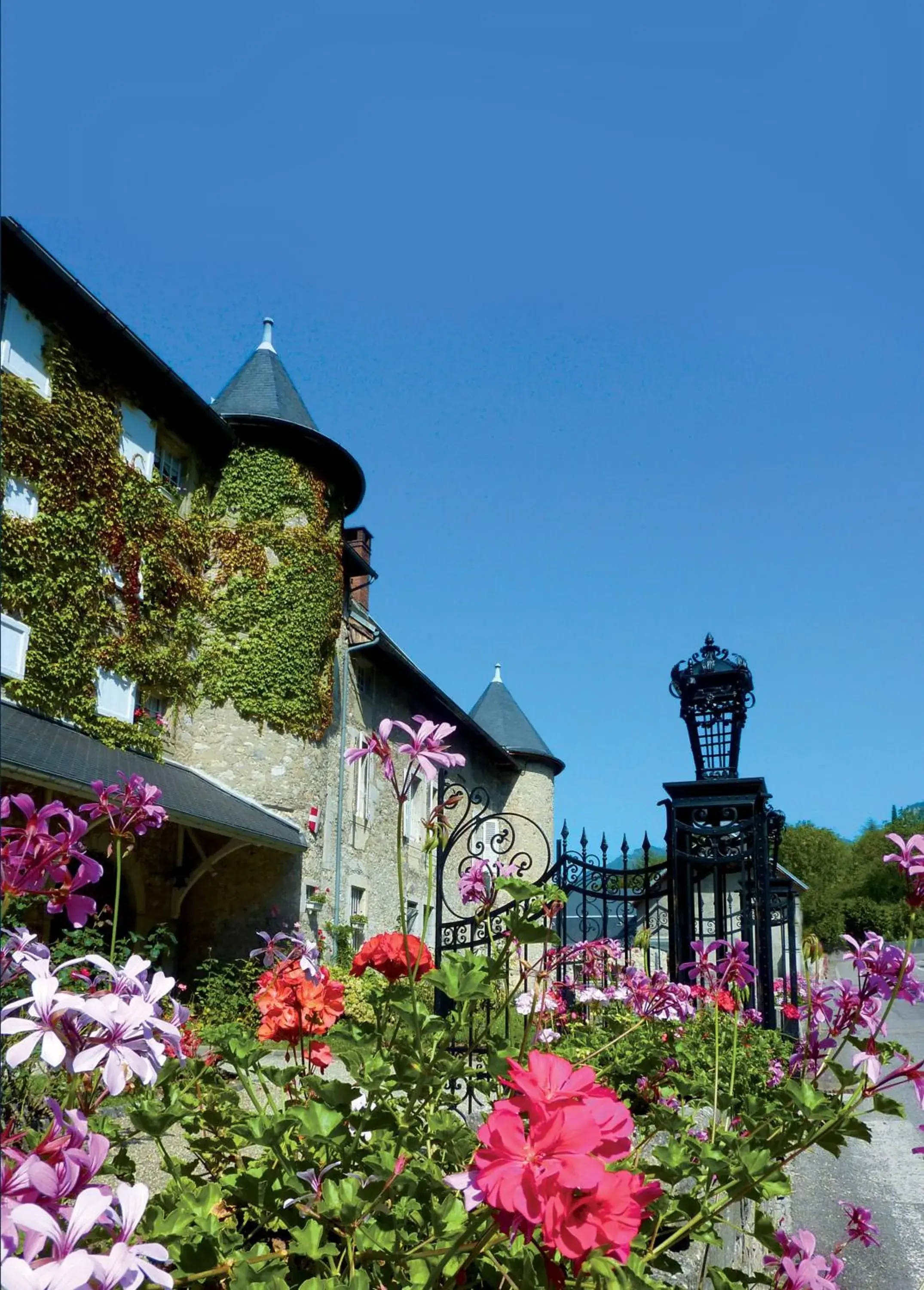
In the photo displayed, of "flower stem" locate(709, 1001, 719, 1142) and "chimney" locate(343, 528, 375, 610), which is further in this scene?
"chimney" locate(343, 528, 375, 610)

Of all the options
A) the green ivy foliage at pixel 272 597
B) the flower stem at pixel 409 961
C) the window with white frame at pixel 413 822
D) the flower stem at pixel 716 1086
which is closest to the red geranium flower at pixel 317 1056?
the flower stem at pixel 409 961

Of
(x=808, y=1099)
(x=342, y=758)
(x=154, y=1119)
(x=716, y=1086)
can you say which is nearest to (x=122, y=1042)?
(x=154, y=1119)

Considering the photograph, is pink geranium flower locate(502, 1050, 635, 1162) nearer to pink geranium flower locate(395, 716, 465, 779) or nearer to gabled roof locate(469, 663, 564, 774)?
pink geranium flower locate(395, 716, 465, 779)

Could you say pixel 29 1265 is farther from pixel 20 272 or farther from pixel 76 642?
pixel 20 272

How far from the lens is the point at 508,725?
75.4ft

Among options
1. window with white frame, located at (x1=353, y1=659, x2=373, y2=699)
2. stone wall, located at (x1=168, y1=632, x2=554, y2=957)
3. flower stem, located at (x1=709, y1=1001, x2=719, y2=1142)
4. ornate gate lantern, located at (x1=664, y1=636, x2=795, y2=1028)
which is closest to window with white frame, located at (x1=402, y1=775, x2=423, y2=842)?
stone wall, located at (x1=168, y1=632, x2=554, y2=957)

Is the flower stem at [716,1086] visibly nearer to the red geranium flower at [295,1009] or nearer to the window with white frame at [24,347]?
the red geranium flower at [295,1009]

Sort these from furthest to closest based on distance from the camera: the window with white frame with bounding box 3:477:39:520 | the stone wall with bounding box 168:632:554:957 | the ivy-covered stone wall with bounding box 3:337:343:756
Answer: the stone wall with bounding box 168:632:554:957
the ivy-covered stone wall with bounding box 3:337:343:756
the window with white frame with bounding box 3:477:39:520

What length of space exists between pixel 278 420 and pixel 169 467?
1.67m

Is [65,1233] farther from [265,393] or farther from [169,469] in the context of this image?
[265,393]

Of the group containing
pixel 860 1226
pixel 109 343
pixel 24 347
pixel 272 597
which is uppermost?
pixel 109 343

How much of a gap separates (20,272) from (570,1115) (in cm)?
1066

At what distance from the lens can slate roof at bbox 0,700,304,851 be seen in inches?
285

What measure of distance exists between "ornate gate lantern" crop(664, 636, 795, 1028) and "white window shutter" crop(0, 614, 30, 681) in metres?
6.30
